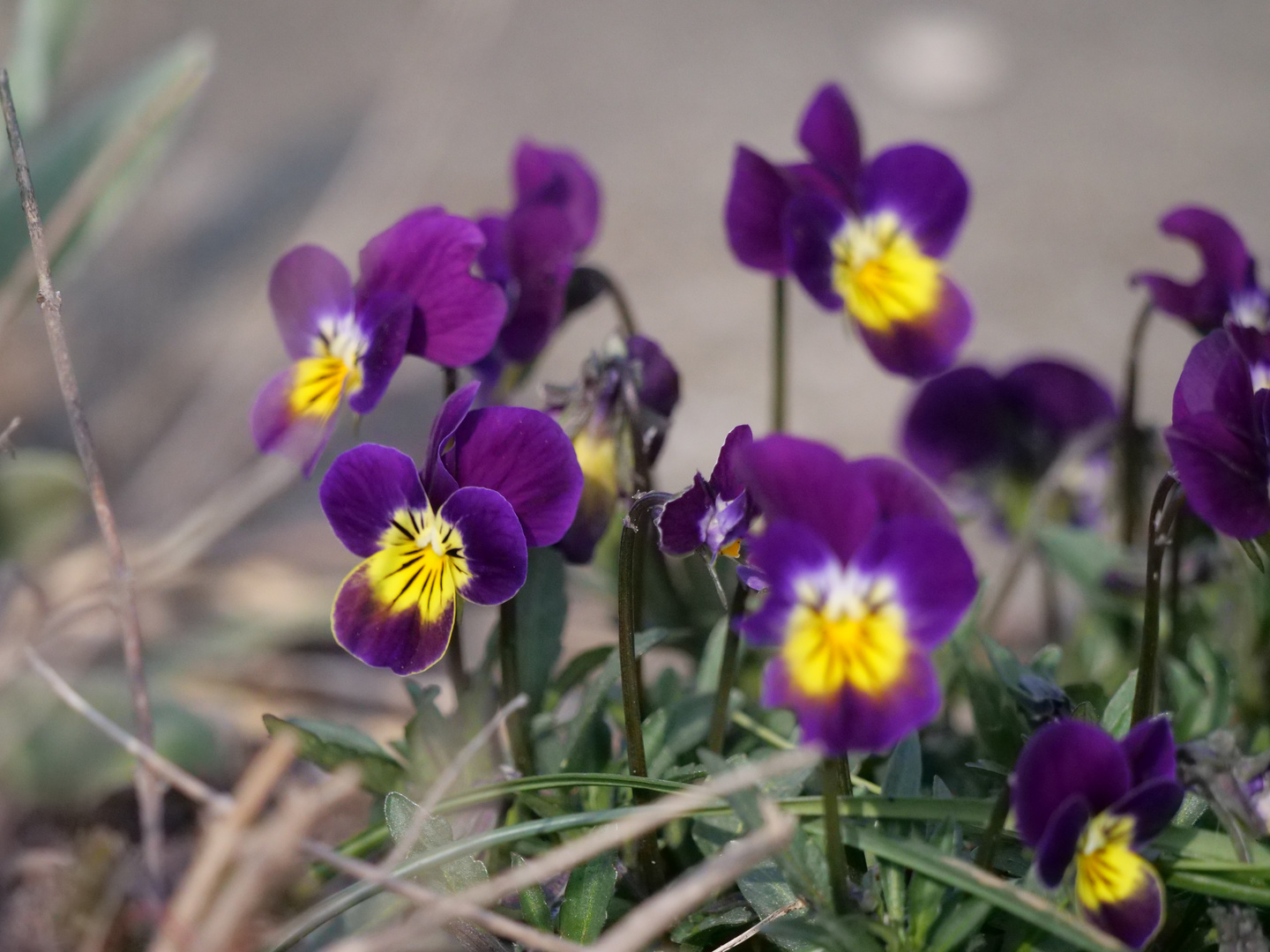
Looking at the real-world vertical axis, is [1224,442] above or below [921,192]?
below

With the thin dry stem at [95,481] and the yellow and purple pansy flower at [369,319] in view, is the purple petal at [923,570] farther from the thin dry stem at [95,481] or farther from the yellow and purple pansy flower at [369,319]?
the thin dry stem at [95,481]

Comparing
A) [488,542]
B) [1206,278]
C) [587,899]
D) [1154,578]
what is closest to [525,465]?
[488,542]

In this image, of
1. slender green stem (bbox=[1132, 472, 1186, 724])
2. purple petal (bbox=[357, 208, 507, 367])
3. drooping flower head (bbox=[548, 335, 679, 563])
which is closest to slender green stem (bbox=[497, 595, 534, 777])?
drooping flower head (bbox=[548, 335, 679, 563])

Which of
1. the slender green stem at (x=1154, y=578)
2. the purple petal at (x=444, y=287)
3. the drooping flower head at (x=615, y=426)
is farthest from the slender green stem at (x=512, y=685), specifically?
the slender green stem at (x=1154, y=578)

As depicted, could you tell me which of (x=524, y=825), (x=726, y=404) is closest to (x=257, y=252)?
(x=726, y=404)

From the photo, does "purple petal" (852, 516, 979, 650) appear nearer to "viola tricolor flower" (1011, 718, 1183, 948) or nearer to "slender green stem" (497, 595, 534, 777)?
"viola tricolor flower" (1011, 718, 1183, 948)

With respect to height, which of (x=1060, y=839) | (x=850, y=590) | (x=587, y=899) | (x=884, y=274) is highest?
(x=884, y=274)

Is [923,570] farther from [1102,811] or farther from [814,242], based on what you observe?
[814,242]
